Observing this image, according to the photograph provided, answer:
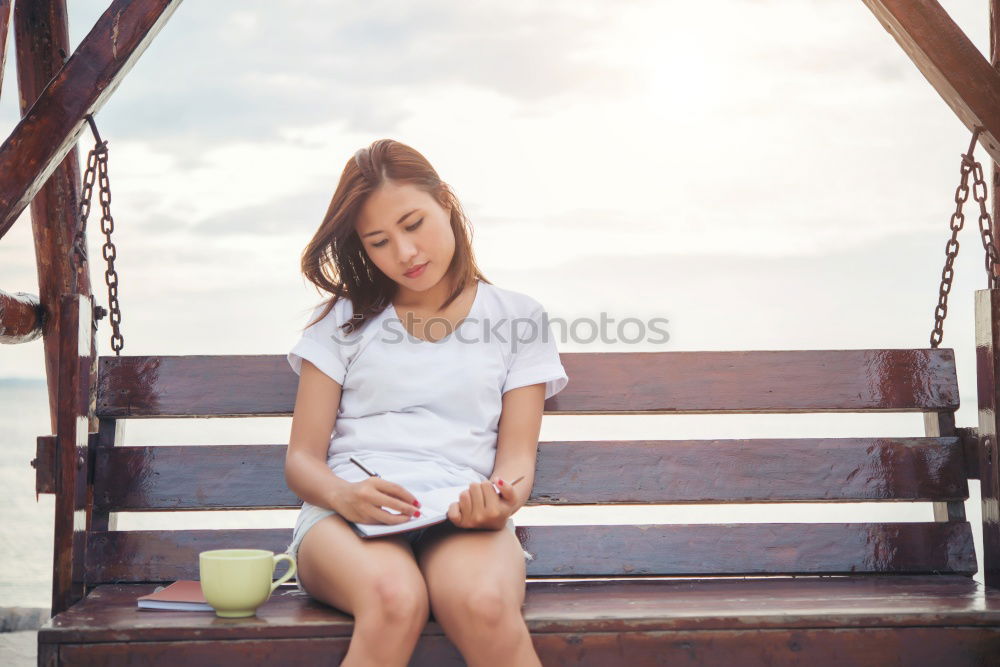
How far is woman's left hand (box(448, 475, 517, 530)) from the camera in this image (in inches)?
83.0

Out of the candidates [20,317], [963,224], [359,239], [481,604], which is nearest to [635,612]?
[481,604]

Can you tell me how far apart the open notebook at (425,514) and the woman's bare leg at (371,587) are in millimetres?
28

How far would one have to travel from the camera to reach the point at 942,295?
284cm

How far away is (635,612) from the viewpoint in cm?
222

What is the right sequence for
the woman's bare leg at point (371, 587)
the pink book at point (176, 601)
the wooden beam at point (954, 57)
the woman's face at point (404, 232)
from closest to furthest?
the woman's bare leg at point (371, 587) → the pink book at point (176, 601) → the woman's face at point (404, 232) → the wooden beam at point (954, 57)

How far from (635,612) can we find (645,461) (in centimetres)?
66

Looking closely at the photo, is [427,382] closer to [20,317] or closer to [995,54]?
[20,317]

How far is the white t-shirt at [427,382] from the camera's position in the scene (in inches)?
93.1

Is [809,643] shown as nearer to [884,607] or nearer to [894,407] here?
[884,607]

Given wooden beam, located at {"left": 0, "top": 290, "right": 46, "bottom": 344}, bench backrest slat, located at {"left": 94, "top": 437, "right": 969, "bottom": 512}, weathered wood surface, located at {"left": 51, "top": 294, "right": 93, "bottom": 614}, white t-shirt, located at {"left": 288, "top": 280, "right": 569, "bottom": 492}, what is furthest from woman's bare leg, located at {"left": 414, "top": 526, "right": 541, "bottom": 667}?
wooden beam, located at {"left": 0, "top": 290, "right": 46, "bottom": 344}

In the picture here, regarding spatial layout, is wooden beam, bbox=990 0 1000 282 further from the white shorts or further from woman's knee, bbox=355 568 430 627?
woman's knee, bbox=355 568 430 627

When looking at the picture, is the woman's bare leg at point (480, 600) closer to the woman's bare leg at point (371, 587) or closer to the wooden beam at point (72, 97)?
the woman's bare leg at point (371, 587)

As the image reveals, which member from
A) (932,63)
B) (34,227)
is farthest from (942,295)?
(34,227)

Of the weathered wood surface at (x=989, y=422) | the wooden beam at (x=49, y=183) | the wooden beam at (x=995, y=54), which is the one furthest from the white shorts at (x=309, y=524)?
the wooden beam at (x=995, y=54)
